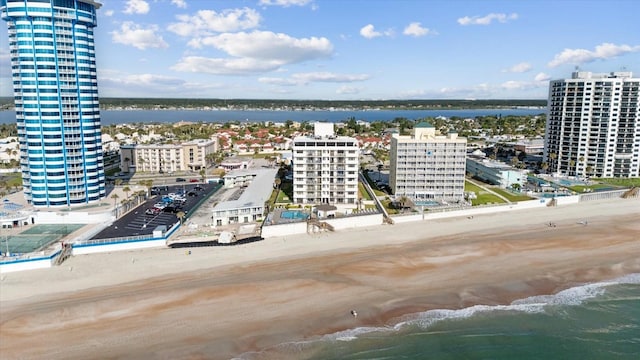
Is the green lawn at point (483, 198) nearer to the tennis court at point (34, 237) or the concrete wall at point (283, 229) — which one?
the concrete wall at point (283, 229)

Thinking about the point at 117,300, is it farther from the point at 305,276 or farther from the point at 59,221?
the point at 59,221

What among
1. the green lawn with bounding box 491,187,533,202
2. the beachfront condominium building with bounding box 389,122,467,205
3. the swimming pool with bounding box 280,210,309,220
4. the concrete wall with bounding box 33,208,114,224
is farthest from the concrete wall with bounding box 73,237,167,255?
the green lawn with bounding box 491,187,533,202

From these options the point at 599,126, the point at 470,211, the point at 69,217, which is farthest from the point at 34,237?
the point at 599,126

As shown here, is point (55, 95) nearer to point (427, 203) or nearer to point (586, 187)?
point (427, 203)

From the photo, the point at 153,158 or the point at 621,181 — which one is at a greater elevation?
the point at 153,158

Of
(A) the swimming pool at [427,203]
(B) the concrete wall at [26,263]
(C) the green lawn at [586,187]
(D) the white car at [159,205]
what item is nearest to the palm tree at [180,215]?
(D) the white car at [159,205]

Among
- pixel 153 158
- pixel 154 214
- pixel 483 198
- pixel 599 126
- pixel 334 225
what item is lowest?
pixel 334 225
